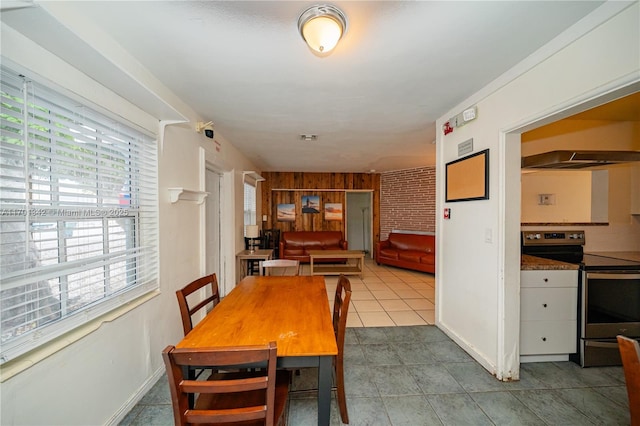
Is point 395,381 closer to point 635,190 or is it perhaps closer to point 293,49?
point 293,49

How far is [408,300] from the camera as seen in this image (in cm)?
373

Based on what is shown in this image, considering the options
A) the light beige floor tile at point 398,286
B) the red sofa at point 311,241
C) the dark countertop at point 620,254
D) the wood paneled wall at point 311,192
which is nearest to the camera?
the dark countertop at point 620,254

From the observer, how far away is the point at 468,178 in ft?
7.61

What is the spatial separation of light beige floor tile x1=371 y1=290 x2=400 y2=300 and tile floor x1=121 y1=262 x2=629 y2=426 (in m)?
1.21

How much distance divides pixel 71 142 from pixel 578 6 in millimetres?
2740

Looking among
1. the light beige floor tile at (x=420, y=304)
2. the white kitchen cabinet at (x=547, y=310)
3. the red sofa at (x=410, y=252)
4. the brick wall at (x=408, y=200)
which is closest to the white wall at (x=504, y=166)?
the white kitchen cabinet at (x=547, y=310)

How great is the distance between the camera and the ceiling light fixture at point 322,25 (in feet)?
3.97

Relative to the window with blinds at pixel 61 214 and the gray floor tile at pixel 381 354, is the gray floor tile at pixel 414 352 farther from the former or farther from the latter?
the window with blinds at pixel 61 214

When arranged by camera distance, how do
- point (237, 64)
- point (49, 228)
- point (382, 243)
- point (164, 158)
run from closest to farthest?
point (49, 228) → point (237, 64) → point (164, 158) → point (382, 243)

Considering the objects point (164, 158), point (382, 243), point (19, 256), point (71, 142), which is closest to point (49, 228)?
point (19, 256)

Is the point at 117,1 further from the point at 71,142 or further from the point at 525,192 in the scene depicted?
the point at 525,192

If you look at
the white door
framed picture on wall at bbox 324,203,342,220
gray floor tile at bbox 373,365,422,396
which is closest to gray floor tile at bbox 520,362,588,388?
gray floor tile at bbox 373,365,422,396

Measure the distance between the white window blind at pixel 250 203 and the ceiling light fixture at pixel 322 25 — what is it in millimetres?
4244

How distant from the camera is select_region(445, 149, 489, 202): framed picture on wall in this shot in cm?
211
